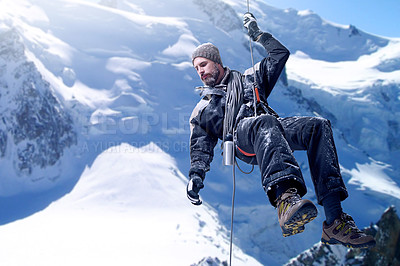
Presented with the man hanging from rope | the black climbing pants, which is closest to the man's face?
the man hanging from rope

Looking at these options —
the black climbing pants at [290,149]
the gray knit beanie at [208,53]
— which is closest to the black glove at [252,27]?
the gray knit beanie at [208,53]

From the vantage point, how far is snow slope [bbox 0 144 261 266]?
12.0 meters

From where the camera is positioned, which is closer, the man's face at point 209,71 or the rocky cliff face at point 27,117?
the man's face at point 209,71

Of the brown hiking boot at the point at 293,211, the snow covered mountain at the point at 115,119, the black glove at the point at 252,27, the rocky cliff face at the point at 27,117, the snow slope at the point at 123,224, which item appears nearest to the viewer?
the brown hiking boot at the point at 293,211

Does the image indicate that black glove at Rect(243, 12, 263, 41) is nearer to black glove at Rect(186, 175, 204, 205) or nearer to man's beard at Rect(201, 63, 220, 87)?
man's beard at Rect(201, 63, 220, 87)

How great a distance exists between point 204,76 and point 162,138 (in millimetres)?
20178

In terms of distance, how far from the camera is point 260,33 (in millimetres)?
3186

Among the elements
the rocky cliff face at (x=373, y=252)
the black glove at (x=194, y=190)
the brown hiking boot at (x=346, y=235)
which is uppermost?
the brown hiking boot at (x=346, y=235)

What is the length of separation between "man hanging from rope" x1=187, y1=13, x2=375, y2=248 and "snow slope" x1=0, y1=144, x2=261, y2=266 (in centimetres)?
942

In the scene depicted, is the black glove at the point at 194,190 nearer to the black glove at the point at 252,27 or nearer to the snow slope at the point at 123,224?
the black glove at the point at 252,27

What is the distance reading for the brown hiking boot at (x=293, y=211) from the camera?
6.61 feet

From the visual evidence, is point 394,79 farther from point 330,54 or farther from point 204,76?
point 204,76

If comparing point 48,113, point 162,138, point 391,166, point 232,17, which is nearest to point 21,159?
point 48,113

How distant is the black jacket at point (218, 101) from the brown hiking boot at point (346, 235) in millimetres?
1157
